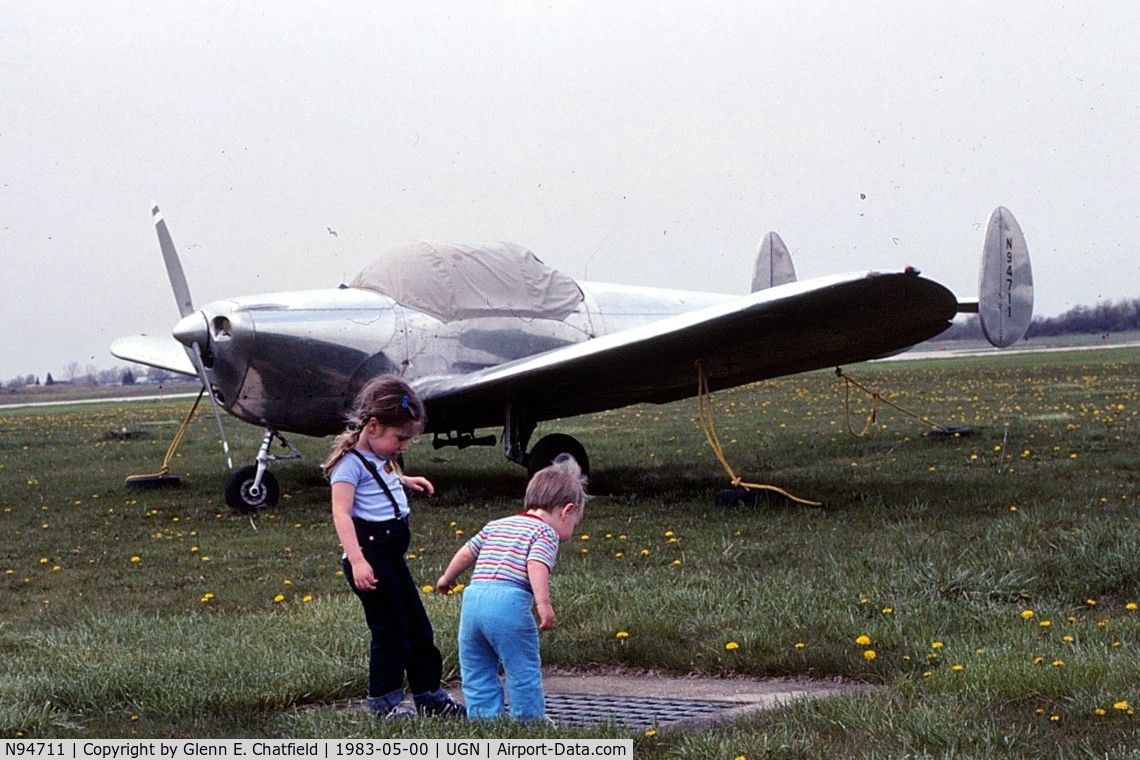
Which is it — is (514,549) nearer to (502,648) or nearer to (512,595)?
(512,595)

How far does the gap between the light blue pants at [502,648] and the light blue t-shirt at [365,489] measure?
20.0 inches

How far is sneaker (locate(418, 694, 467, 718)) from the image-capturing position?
4230 mm

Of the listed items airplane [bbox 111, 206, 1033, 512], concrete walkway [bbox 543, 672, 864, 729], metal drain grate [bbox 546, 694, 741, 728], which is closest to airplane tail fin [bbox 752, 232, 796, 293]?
airplane [bbox 111, 206, 1033, 512]

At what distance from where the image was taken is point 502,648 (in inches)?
156

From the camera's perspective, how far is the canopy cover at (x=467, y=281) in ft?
36.4

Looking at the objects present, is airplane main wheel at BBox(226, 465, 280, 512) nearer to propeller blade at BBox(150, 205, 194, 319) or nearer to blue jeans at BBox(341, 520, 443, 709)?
propeller blade at BBox(150, 205, 194, 319)

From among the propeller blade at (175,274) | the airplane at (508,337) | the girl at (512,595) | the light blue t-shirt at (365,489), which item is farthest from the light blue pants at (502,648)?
the propeller blade at (175,274)

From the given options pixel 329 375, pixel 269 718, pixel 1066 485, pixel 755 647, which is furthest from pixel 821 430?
→ pixel 269 718

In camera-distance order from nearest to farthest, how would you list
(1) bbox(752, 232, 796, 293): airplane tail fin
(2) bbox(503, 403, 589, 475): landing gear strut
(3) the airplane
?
(3) the airplane < (2) bbox(503, 403, 589, 475): landing gear strut < (1) bbox(752, 232, 796, 293): airplane tail fin

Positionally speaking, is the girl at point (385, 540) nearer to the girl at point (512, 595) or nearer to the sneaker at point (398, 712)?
the sneaker at point (398, 712)

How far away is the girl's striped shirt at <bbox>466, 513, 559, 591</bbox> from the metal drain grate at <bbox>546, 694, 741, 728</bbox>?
1.66 feet

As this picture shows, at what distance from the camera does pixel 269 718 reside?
4.24 m

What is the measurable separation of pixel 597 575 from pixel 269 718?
9.31 ft

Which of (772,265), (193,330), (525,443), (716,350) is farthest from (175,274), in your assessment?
(772,265)
